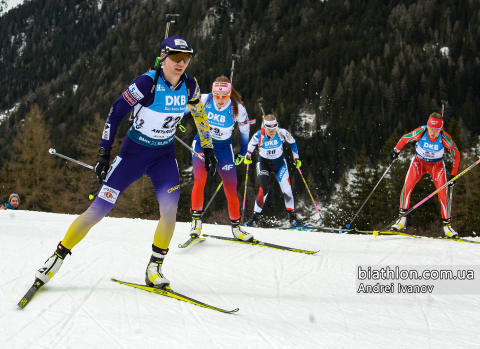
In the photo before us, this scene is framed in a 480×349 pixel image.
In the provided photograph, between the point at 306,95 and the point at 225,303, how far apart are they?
95629 millimetres

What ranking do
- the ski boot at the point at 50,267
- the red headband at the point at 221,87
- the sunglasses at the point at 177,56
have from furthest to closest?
the red headband at the point at 221,87
the sunglasses at the point at 177,56
the ski boot at the point at 50,267

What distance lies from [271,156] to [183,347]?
6.98 metres

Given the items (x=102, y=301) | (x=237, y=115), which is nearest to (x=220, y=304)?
(x=102, y=301)

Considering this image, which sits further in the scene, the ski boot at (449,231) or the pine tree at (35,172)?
the pine tree at (35,172)

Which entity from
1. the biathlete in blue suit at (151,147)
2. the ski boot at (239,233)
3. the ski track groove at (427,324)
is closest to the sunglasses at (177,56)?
the biathlete in blue suit at (151,147)

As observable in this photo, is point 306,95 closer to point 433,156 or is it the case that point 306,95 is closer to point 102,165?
point 433,156

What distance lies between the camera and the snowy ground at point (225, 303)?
2.54 meters

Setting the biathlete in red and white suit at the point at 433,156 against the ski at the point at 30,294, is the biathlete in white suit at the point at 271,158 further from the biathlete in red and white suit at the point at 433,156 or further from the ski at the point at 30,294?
the ski at the point at 30,294

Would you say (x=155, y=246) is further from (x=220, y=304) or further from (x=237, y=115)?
(x=237, y=115)

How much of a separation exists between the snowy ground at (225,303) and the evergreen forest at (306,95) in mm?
22469

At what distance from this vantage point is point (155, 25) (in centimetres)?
13712

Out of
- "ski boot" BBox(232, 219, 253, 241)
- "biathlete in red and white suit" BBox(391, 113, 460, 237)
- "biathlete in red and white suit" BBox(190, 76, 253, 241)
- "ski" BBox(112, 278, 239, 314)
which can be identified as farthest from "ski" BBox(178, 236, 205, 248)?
"biathlete in red and white suit" BBox(391, 113, 460, 237)

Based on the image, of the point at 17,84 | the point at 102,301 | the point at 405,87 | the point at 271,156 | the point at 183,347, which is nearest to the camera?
the point at 183,347

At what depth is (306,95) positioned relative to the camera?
314 ft
